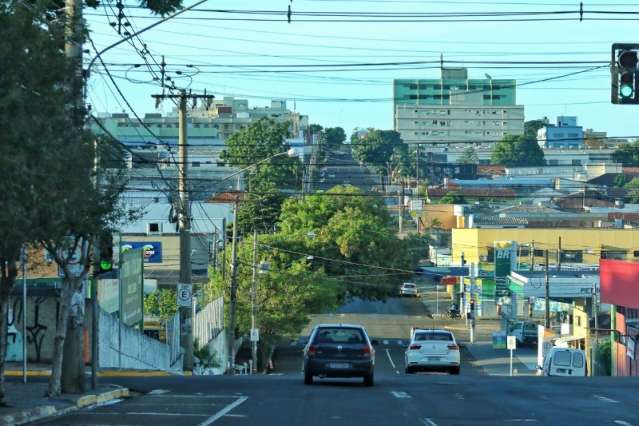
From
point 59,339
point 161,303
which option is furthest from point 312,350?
point 161,303

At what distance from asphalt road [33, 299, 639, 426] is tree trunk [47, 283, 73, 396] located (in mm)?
1097

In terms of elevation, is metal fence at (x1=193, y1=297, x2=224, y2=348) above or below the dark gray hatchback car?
below

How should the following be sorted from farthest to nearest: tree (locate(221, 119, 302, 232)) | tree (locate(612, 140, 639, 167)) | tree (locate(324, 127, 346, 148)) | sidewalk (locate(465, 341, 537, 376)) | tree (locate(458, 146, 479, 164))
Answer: tree (locate(458, 146, 479, 164)) → tree (locate(324, 127, 346, 148)) → tree (locate(612, 140, 639, 167)) → tree (locate(221, 119, 302, 232)) → sidewalk (locate(465, 341, 537, 376))

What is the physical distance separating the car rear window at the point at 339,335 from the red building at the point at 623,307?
949 inches

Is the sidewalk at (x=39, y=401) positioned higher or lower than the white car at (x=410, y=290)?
higher

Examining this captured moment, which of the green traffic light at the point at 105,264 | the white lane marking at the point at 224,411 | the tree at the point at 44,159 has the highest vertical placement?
the tree at the point at 44,159

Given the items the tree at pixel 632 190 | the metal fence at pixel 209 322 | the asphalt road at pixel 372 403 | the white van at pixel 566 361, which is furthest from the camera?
the tree at pixel 632 190

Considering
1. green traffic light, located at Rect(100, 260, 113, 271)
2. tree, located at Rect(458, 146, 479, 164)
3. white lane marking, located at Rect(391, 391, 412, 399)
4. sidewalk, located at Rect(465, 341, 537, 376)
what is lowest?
sidewalk, located at Rect(465, 341, 537, 376)

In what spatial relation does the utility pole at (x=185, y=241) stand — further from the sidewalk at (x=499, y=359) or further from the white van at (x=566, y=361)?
the sidewalk at (x=499, y=359)

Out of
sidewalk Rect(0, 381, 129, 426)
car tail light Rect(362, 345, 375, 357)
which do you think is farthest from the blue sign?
sidewalk Rect(0, 381, 129, 426)

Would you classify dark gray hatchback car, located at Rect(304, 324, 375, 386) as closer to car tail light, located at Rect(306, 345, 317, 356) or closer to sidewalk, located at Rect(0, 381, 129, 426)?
car tail light, located at Rect(306, 345, 317, 356)

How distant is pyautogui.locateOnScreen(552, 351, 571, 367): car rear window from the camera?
4428 centimetres

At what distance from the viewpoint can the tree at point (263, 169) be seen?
99.9 meters

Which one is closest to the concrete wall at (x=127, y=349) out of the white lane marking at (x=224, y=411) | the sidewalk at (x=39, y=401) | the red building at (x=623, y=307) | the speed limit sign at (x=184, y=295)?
the speed limit sign at (x=184, y=295)
